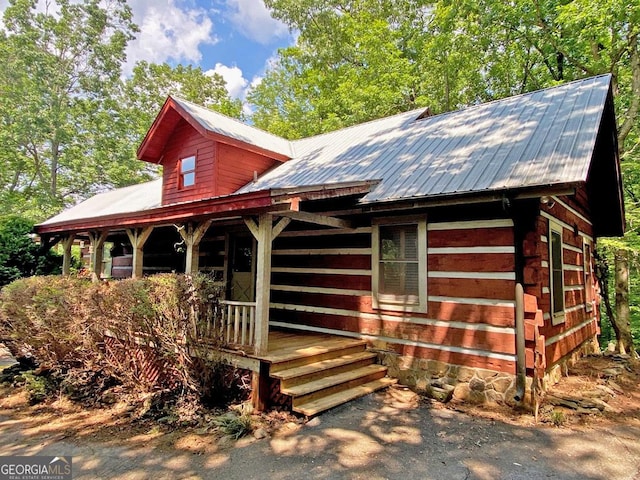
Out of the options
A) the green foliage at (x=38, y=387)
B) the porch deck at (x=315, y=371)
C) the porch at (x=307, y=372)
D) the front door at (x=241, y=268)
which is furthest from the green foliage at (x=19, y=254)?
the porch deck at (x=315, y=371)

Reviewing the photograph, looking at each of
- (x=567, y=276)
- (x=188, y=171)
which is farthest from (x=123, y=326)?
(x=567, y=276)

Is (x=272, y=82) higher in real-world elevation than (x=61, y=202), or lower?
higher

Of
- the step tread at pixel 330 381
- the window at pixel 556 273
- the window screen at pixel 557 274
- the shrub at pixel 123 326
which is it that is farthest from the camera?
the window screen at pixel 557 274

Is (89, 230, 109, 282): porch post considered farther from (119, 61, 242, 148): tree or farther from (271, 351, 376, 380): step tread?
(119, 61, 242, 148): tree

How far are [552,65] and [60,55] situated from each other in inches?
1135

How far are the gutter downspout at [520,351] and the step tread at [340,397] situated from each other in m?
1.79

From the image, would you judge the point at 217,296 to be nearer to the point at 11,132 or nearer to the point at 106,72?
the point at 11,132

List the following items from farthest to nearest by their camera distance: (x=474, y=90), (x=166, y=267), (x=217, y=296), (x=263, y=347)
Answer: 1. (x=474, y=90)
2. (x=166, y=267)
3. (x=217, y=296)
4. (x=263, y=347)

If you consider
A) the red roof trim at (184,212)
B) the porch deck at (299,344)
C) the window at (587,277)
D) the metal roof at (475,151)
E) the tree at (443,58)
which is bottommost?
the porch deck at (299,344)

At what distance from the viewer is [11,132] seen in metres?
22.8

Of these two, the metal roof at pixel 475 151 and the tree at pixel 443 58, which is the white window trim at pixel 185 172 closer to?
the metal roof at pixel 475 151

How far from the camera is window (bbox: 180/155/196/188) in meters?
10.1

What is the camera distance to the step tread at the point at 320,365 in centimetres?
494

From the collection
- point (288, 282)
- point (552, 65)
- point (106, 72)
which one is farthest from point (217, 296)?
point (106, 72)
